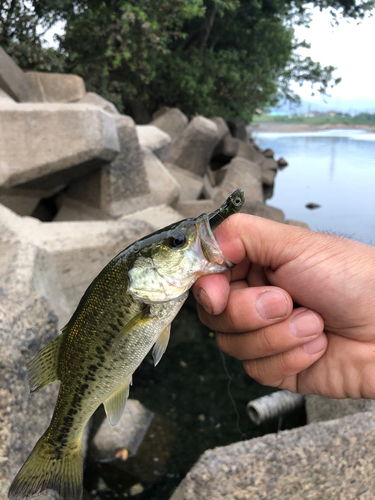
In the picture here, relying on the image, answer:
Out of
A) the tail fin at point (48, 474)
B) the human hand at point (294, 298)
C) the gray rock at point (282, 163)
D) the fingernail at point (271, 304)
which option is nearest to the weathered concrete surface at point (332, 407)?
the human hand at point (294, 298)

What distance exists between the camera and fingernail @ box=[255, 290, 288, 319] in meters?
1.30

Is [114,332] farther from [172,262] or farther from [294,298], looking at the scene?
[294,298]

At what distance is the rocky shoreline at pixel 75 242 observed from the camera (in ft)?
5.40

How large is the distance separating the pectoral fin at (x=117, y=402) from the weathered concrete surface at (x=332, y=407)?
1265mm

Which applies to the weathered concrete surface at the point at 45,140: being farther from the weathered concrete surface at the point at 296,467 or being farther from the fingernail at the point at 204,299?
the weathered concrete surface at the point at 296,467

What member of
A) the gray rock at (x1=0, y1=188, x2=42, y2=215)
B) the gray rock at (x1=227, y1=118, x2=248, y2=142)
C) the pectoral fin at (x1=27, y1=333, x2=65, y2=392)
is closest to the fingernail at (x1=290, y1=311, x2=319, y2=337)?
the pectoral fin at (x1=27, y1=333, x2=65, y2=392)

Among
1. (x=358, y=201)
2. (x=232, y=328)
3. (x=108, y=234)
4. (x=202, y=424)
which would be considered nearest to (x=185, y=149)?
(x=358, y=201)

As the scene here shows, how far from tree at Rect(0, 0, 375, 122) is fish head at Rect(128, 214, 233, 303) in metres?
6.13

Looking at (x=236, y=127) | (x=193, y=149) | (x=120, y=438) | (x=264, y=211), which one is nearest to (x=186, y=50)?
(x=236, y=127)

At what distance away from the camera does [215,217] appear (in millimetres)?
1155

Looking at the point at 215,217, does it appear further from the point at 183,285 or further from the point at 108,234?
the point at 108,234

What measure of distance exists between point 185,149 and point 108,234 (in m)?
4.89

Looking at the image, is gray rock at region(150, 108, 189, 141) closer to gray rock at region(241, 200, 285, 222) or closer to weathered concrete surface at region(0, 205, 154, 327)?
gray rock at region(241, 200, 285, 222)

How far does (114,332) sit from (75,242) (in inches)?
67.7
